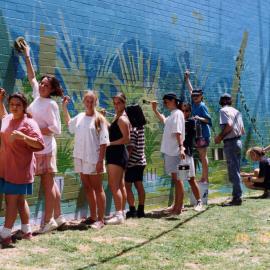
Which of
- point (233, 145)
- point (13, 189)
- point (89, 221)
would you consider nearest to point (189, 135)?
point (233, 145)

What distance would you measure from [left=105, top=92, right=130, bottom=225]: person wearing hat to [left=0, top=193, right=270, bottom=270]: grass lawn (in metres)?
0.25

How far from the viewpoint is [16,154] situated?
5.50 m

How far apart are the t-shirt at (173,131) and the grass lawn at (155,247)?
3.21 ft

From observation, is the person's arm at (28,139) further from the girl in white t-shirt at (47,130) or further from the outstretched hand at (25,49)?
the outstretched hand at (25,49)

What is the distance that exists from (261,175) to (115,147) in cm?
413

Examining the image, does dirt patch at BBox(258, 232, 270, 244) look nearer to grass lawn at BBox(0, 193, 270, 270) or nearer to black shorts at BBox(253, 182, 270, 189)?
grass lawn at BBox(0, 193, 270, 270)

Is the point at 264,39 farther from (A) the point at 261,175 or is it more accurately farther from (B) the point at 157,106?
(B) the point at 157,106

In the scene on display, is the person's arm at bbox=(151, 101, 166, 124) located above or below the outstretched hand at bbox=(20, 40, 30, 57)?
below

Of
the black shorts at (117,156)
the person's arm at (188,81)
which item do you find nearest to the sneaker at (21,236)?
the black shorts at (117,156)

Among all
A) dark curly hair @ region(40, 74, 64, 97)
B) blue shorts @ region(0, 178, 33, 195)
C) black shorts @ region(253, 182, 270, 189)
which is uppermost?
dark curly hair @ region(40, 74, 64, 97)

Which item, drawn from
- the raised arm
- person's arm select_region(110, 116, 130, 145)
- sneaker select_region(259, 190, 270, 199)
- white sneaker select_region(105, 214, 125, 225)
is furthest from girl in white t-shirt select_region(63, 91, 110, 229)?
sneaker select_region(259, 190, 270, 199)

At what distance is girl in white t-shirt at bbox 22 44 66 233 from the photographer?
19.7ft

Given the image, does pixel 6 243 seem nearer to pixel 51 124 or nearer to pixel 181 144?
pixel 51 124

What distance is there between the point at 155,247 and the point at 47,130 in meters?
1.80
